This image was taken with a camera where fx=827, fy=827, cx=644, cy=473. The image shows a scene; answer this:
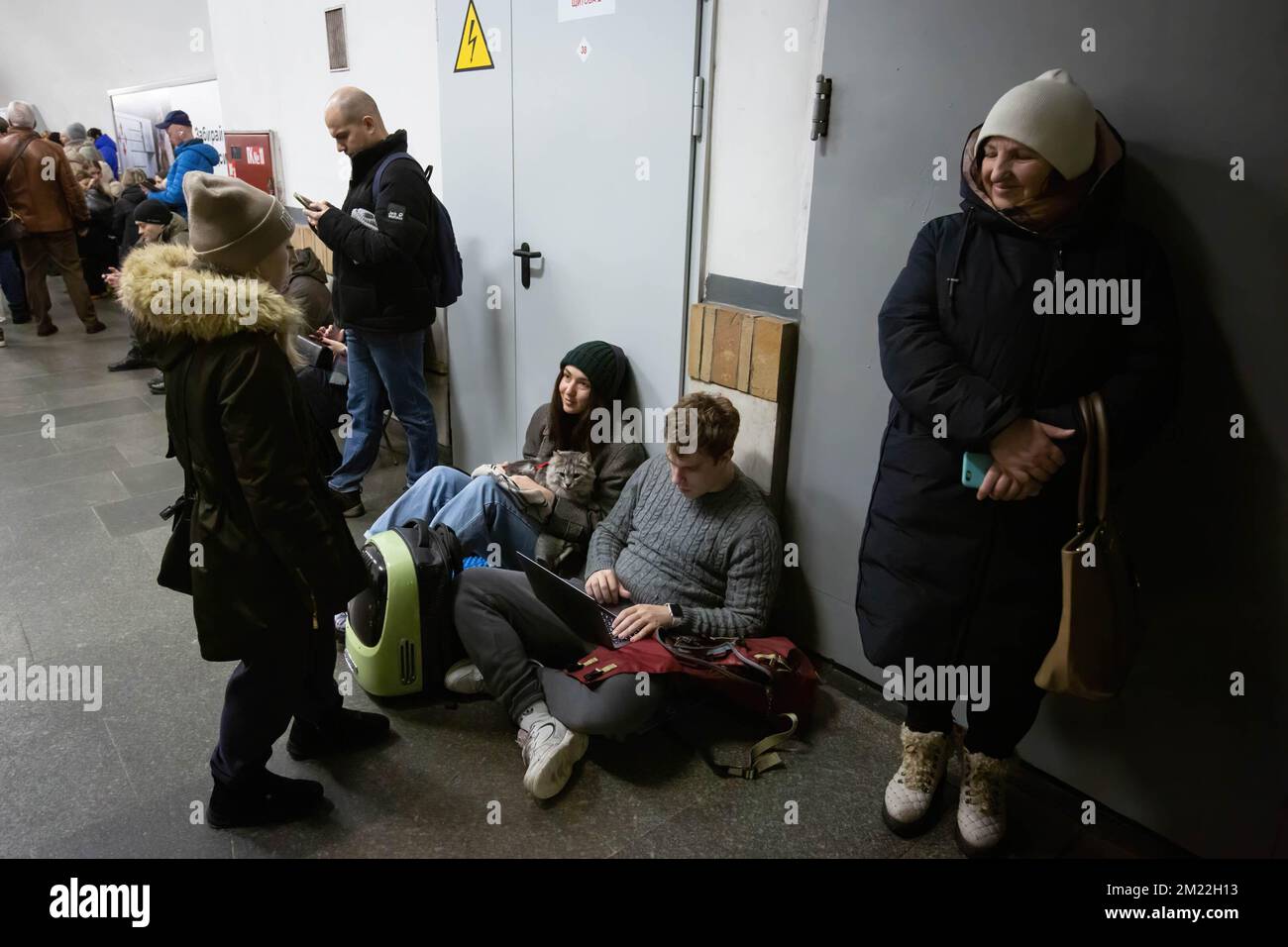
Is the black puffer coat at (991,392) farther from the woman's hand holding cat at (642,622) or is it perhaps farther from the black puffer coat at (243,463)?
the black puffer coat at (243,463)

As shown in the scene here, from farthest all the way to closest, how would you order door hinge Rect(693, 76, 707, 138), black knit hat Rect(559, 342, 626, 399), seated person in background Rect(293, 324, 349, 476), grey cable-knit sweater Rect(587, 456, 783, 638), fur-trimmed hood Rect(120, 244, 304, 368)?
1. seated person in background Rect(293, 324, 349, 476)
2. black knit hat Rect(559, 342, 626, 399)
3. door hinge Rect(693, 76, 707, 138)
4. grey cable-knit sweater Rect(587, 456, 783, 638)
5. fur-trimmed hood Rect(120, 244, 304, 368)

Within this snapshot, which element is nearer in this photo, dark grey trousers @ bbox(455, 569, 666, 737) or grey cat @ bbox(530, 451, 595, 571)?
dark grey trousers @ bbox(455, 569, 666, 737)

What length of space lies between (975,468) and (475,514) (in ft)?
4.62

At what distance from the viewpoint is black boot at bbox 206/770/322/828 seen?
1.74 metres

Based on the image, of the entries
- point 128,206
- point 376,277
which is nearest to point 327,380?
point 376,277

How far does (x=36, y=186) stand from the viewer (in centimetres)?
564

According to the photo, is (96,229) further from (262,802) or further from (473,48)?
(262,802)

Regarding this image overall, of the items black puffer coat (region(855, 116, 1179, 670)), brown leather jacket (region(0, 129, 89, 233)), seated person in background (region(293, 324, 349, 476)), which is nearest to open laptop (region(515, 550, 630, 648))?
black puffer coat (region(855, 116, 1179, 670))

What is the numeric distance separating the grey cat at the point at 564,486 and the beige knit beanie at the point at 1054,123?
143cm

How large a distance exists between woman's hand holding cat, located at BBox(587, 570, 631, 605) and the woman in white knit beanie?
27.0 inches

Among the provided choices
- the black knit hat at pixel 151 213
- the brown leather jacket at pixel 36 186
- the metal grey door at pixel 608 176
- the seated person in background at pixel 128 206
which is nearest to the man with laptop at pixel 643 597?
the metal grey door at pixel 608 176

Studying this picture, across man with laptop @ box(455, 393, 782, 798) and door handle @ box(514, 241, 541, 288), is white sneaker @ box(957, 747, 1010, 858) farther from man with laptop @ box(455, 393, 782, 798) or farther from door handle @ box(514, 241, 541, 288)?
door handle @ box(514, 241, 541, 288)

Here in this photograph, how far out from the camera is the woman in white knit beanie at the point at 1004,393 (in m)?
1.45
